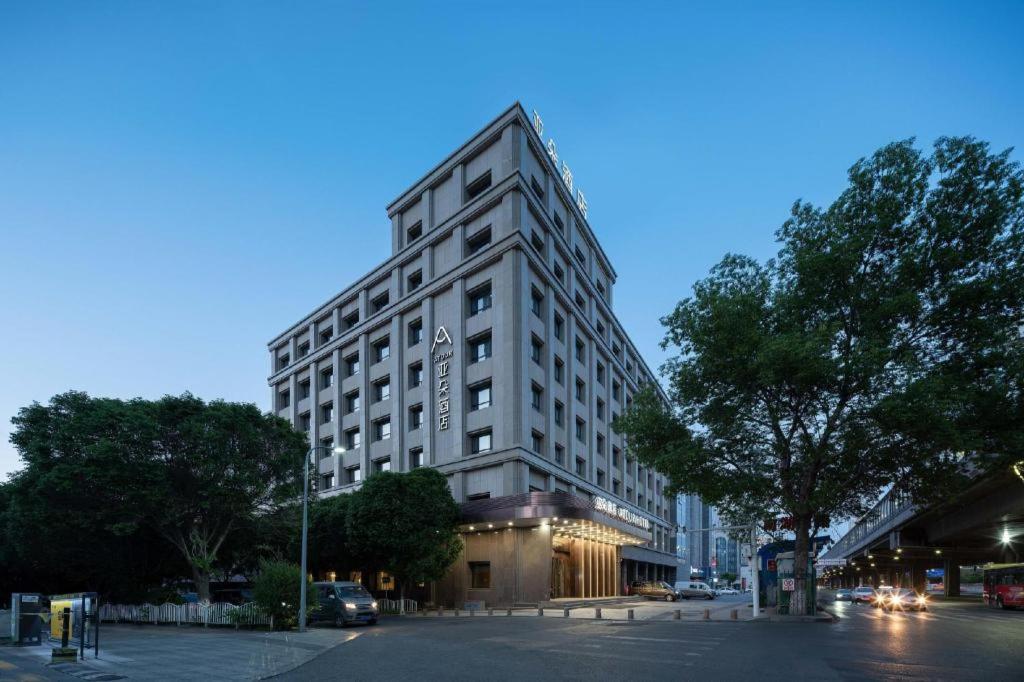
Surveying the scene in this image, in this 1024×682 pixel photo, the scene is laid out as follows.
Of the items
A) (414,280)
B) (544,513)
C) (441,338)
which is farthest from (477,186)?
(544,513)

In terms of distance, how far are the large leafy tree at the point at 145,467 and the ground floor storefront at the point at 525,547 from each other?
592 inches

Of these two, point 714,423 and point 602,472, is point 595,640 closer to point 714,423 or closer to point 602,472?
point 714,423

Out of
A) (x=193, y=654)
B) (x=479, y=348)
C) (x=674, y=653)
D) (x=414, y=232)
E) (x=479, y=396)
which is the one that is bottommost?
(x=193, y=654)

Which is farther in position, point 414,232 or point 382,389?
point 382,389

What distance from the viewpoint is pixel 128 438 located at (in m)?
33.2

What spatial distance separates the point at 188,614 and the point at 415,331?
102 ft

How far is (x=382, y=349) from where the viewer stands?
208ft

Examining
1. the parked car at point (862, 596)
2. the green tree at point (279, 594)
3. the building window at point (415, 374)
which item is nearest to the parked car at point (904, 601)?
the parked car at point (862, 596)

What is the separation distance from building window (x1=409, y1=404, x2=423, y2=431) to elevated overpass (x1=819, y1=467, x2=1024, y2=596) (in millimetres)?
31148

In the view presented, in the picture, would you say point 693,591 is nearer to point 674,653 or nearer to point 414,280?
point 414,280

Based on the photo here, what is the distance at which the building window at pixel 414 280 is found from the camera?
196 ft

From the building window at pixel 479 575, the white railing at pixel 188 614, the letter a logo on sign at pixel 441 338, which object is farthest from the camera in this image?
the letter a logo on sign at pixel 441 338

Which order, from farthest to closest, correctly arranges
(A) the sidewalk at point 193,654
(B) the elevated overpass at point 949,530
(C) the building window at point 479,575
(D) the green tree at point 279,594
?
(C) the building window at point 479,575 → (B) the elevated overpass at point 949,530 → (D) the green tree at point 279,594 → (A) the sidewalk at point 193,654

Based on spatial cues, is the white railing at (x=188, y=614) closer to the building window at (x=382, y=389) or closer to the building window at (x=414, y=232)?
the building window at (x=382, y=389)
